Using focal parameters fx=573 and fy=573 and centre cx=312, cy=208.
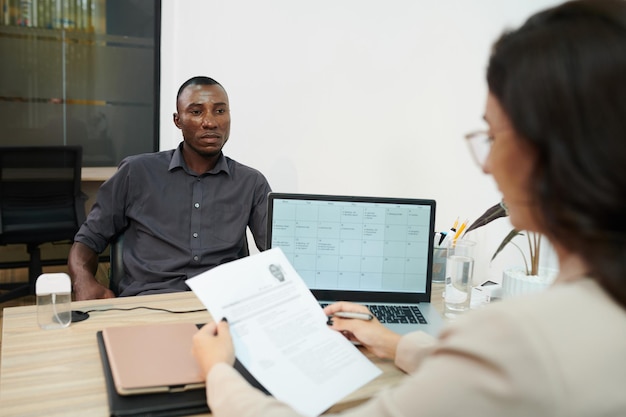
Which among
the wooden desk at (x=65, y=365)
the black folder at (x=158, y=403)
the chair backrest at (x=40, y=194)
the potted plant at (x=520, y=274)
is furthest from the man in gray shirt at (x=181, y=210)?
the chair backrest at (x=40, y=194)

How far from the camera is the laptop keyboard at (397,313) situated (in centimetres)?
136

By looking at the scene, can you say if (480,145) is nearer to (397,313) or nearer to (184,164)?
(397,313)

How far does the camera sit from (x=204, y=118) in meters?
2.16

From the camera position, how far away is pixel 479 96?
5.77ft

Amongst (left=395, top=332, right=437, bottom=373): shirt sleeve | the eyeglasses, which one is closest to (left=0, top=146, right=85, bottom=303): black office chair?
(left=395, top=332, right=437, bottom=373): shirt sleeve

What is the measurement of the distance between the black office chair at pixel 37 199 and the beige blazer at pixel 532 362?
10.4 feet

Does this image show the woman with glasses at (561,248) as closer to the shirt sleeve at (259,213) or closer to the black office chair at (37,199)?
the shirt sleeve at (259,213)

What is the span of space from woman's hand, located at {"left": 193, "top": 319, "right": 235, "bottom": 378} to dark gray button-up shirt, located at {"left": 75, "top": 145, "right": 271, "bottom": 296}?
40.4 inches

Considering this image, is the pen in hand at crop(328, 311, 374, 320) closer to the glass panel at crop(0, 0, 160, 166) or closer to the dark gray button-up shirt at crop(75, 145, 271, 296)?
the dark gray button-up shirt at crop(75, 145, 271, 296)

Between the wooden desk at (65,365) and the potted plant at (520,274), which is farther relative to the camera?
the potted plant at (520,274)

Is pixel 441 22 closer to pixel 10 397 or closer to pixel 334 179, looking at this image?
pixel 334 179

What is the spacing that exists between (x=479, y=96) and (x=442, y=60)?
0.21m

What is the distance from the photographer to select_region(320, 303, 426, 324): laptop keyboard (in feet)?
4.46

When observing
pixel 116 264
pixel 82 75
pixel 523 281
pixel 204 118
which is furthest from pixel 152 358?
pixel 82 75
